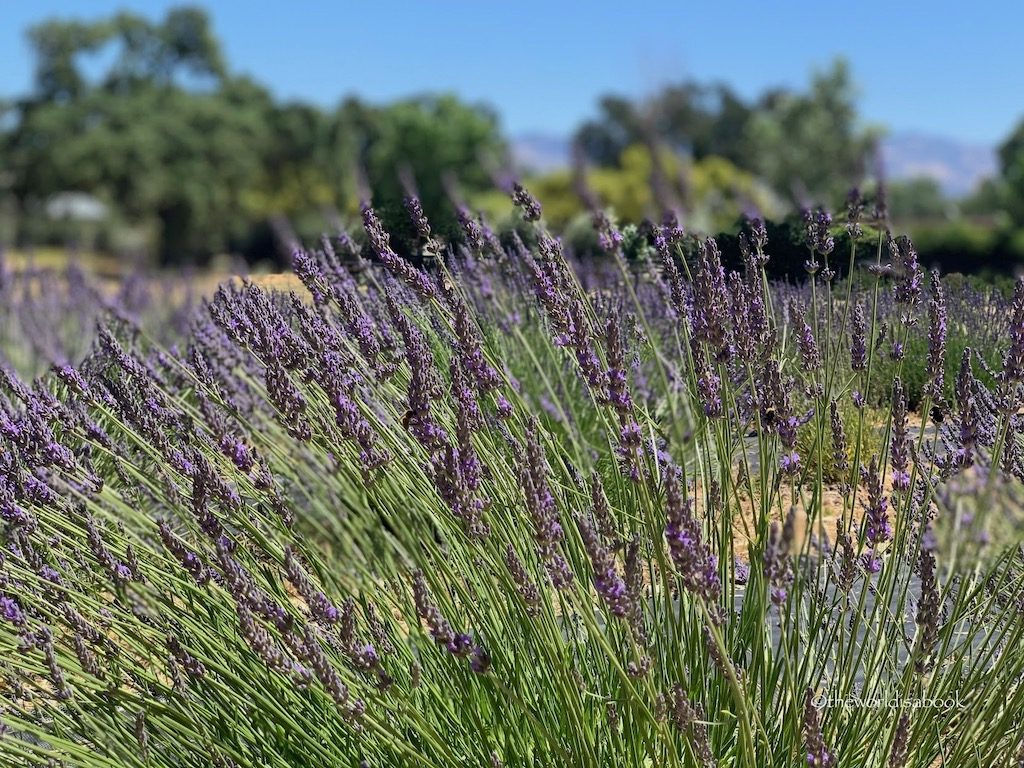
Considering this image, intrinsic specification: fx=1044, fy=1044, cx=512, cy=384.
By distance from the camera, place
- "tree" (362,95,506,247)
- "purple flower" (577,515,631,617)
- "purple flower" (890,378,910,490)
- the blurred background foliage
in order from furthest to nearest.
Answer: "tree" (362,95,506,247)
the blurred background foliage
"purple flower" (890,378,910,490)
"purple flower" (577,515,631,617)

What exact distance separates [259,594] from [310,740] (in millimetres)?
381

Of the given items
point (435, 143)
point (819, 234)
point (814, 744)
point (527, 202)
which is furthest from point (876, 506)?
point (435, 143)

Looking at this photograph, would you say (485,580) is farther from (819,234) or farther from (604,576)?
(819,234)

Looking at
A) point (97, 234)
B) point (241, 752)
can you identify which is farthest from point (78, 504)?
point (97, 234)

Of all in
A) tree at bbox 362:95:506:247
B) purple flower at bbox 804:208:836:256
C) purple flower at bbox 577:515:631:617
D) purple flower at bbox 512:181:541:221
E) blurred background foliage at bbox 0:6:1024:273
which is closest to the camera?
purple flower at bbox 577:515:631:617

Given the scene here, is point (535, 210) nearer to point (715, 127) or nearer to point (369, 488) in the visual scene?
point (369, 488)

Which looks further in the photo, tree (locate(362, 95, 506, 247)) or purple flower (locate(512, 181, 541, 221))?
tree (locate(362, 95, 506, 247))

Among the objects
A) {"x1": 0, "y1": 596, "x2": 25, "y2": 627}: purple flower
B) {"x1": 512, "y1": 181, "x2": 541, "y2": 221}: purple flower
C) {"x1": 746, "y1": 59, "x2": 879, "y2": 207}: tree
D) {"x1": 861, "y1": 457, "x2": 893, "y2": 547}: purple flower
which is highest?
{"x1": 746, "y1": 59, "x2": 879, "y2": 207}: tree

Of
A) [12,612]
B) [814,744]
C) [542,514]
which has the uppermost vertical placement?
[542,514]

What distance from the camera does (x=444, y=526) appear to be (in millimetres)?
2248

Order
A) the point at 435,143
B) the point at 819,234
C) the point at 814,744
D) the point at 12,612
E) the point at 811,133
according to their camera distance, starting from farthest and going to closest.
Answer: the point at 435,143
the point at 811,133
the point at 819,234
the point at 12,612
the point at 814,744

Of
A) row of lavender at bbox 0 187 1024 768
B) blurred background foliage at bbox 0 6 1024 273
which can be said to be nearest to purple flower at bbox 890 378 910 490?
row of lavender at bbox 0 187 1024 768

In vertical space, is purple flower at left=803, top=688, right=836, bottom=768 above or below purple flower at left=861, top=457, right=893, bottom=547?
below

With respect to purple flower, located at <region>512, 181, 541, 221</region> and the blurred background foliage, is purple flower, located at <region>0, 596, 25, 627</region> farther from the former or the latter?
the blurred background foliage
